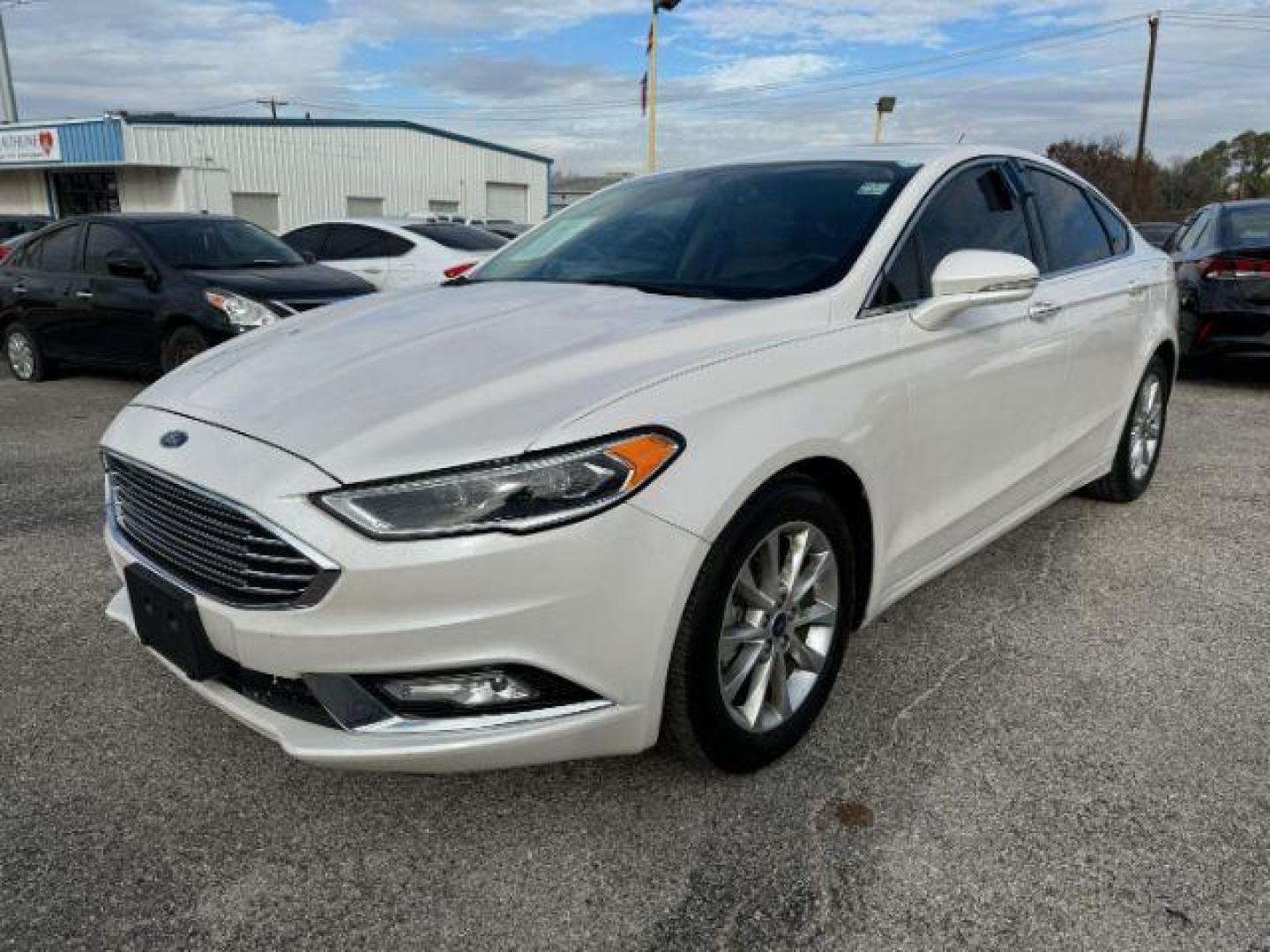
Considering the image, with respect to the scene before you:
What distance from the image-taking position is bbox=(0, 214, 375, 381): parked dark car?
7267mm

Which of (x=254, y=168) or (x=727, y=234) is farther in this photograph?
(x=254, y=168)

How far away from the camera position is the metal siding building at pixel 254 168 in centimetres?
3059

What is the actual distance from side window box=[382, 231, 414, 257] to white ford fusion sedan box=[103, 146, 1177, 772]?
25.2 ft

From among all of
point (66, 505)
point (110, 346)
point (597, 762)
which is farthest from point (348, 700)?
point (110, 346)

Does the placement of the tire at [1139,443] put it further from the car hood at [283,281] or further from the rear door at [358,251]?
the rear door at [358,251]

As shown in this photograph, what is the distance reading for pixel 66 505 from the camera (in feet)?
16.1

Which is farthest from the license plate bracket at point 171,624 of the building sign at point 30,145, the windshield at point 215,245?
the building sign at point 30,145

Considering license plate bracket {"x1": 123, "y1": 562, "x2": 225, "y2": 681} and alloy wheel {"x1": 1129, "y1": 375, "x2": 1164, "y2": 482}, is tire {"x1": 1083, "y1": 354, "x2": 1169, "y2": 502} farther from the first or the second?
license plate bracket {"x1": 123, "y1": 562, "x2": 225, "y2": 681}

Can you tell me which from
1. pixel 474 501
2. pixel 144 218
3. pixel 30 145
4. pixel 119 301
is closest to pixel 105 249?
pixel 144 218

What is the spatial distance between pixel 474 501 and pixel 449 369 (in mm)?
461

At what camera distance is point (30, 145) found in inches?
1329

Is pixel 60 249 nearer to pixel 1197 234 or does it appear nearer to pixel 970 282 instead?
pixel 970 282

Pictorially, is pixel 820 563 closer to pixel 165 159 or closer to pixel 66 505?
pixel 66 505

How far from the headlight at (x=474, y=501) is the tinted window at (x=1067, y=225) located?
253 centimetres
